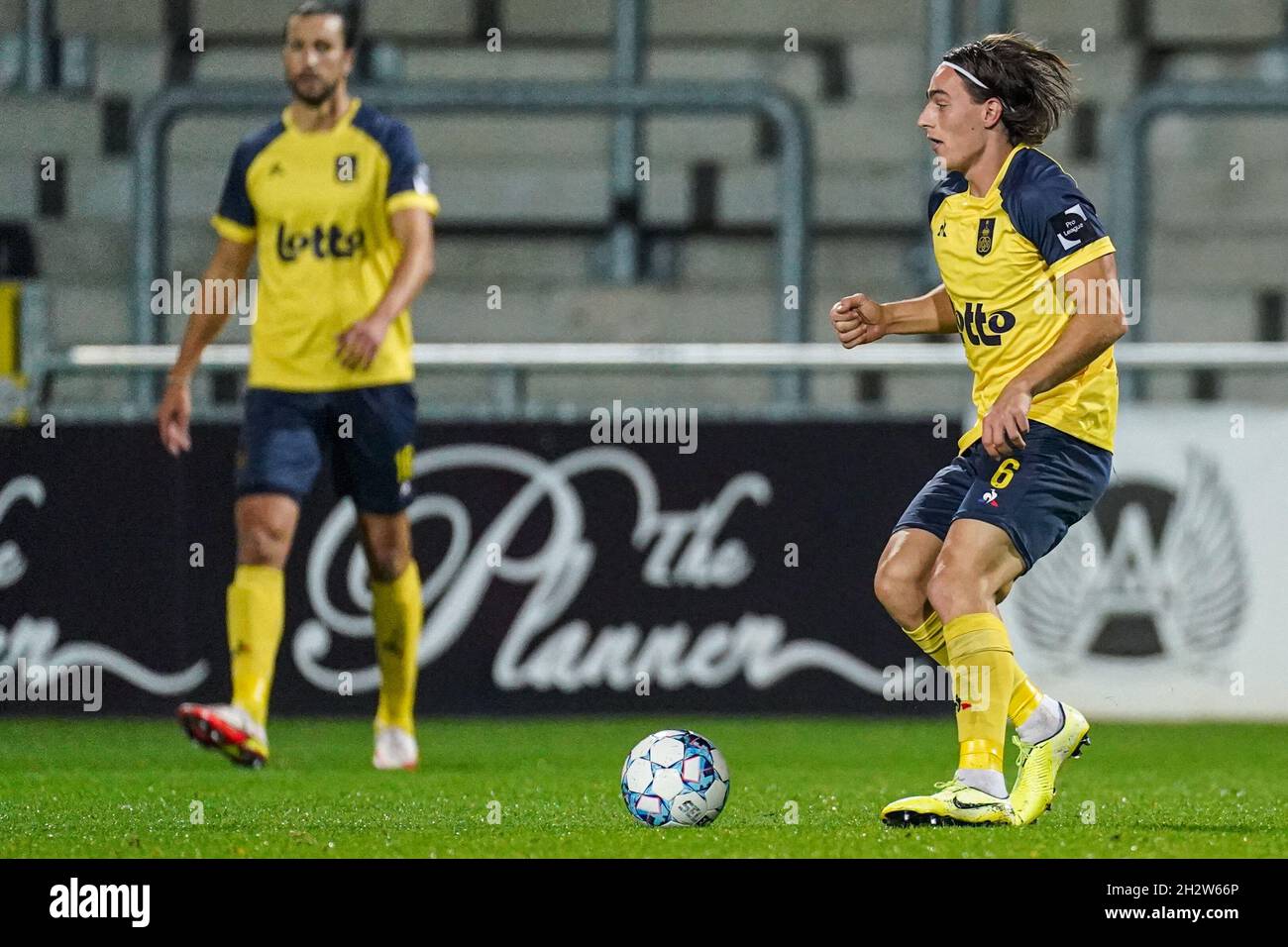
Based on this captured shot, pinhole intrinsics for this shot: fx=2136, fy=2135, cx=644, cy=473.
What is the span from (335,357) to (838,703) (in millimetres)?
2501

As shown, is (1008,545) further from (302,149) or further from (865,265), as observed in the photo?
(865,265)

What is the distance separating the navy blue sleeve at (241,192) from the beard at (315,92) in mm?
204

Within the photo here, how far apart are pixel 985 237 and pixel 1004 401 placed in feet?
1.51

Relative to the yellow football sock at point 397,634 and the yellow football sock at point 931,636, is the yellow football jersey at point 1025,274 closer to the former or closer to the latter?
the yellow football sock at point 931,636

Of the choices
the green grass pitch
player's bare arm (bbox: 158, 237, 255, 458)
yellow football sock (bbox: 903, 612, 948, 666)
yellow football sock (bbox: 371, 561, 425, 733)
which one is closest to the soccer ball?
the green grass pitch

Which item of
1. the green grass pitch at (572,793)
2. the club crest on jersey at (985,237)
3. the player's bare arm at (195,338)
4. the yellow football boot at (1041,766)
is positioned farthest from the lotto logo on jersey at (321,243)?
the yellow football boot at (1041,766)

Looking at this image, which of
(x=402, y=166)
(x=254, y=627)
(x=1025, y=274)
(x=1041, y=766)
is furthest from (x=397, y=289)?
(x=1041, y=766)

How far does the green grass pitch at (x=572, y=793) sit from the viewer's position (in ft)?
13.6

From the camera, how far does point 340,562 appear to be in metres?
7.70

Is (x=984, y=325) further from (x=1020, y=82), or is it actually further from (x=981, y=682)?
(x=981, y=682)

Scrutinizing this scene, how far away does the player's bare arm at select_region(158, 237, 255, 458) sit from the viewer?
20.6 ft

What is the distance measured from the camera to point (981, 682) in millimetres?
4457

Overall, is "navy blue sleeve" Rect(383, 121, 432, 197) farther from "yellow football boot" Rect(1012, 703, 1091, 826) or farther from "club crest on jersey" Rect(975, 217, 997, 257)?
"yellow football boot" Rect(1012, 703, 1091, 826)
